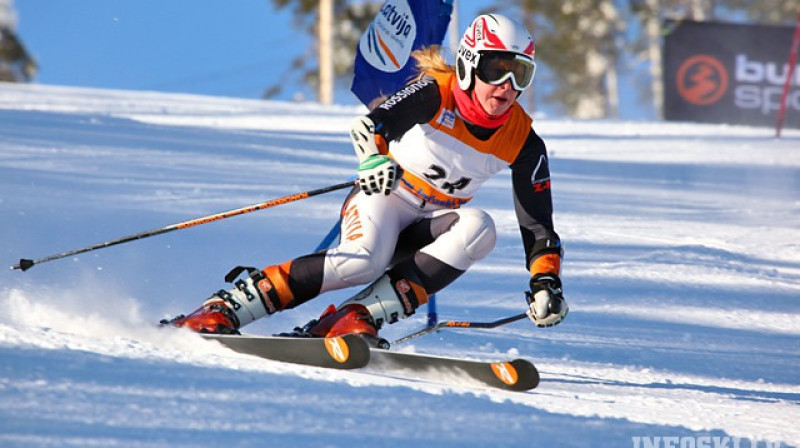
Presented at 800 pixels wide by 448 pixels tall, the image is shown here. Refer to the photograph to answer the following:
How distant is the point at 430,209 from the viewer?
4.23m

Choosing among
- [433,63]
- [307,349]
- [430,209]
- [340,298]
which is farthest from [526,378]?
[340,298]

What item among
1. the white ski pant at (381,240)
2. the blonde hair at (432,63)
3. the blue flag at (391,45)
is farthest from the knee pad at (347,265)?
the blue flag at (391,45)

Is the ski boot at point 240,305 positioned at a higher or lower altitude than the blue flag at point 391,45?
lower

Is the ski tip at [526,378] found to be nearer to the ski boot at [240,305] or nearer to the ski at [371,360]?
the ski at [371,360]

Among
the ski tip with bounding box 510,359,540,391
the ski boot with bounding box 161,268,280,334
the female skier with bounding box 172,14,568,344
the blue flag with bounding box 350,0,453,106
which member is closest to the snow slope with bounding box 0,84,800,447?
the ski tip with bounding box 510,359,540,391

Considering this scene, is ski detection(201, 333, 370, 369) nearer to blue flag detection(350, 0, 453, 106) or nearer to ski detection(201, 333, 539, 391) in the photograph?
ski detection(201, 333, 539, 391)

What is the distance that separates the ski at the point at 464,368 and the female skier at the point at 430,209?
250 mm

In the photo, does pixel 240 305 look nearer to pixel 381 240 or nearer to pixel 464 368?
pixel 381 240

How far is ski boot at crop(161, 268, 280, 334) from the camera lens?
3801 mm

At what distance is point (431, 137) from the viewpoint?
13.4 ft

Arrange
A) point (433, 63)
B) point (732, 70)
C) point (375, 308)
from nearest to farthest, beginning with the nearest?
point (375, 308)
point (433, 63)
point (732, 70)

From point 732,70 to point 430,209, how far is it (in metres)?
12.1

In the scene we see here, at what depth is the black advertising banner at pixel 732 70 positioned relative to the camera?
15180 millimetres

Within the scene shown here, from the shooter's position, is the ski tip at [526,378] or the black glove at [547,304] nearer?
the ski tip at [526,378]
